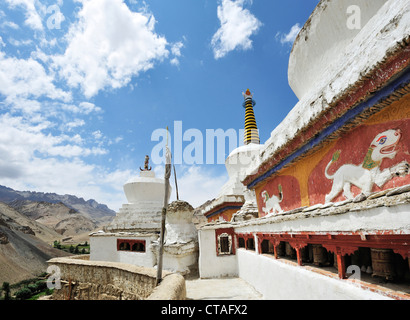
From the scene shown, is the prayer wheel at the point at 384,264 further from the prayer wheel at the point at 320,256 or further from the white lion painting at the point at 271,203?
the white lion painting at the point at 271,203

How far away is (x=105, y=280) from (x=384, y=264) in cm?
892

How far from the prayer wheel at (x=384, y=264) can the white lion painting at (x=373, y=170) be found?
0.82m

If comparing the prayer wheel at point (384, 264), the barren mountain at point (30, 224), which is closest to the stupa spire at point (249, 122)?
the prayer wheel at point (384, 264)

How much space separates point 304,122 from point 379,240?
2.62 metres

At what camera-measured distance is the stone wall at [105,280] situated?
7391 mm

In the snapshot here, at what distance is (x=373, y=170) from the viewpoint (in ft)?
11.6

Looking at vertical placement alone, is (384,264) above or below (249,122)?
below

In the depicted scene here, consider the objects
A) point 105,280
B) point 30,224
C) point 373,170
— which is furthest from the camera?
point 30,224

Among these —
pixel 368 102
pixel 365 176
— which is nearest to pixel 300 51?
pixel 368 102

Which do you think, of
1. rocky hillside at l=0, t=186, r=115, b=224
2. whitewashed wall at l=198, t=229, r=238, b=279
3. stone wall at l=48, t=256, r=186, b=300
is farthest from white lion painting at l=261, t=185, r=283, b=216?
rocky hillside at l=0, t=186, r=115, b=224

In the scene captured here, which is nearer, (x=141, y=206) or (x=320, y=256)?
(x=320, y=256)

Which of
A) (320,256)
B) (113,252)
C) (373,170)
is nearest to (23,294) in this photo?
(113,252)

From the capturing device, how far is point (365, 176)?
366 centimetres

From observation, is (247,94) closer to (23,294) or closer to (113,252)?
(113,252)
